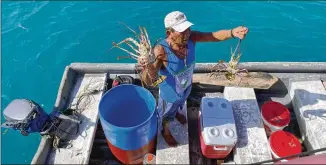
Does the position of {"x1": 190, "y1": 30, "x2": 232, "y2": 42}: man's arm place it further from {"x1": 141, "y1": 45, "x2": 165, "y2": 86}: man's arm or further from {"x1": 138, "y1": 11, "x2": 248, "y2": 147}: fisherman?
{"x1": 141, "y1": 45, "x2": 165, "y2": 86}: man's arm

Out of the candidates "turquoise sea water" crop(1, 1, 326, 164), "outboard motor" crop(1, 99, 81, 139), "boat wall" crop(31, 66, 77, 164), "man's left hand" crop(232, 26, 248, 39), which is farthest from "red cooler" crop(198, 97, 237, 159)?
"turquoise sea water" crop(1, 1, 326, 164)

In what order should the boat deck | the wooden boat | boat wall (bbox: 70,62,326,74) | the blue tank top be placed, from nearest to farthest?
the blue tank top, the wooden boat, the boat deck, boat wall (bbox: 70,62,326,74)

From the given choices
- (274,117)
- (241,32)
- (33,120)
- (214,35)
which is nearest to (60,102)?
(33,120)

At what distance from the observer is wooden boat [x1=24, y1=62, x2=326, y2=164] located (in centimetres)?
384

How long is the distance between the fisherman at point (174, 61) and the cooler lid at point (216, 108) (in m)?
0.41

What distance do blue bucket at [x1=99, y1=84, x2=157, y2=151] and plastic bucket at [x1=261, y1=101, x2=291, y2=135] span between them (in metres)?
1.58

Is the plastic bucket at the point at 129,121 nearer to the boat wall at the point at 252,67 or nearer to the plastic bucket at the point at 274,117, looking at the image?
the boat wall at the point at 252,67

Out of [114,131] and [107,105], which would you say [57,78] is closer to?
[107,105]

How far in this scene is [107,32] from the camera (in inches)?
335

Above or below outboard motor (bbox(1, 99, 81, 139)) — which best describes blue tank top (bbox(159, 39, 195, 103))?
above

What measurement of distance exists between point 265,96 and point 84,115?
2.86 meters

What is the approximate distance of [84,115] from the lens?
425 centimetres

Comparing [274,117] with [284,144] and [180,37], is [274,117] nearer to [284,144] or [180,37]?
[284,144]

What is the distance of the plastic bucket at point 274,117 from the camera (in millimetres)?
3986
